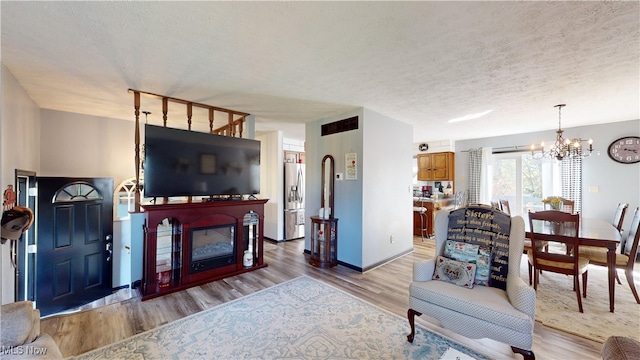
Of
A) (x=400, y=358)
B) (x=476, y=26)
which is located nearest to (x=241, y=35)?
(x=476, y=26)

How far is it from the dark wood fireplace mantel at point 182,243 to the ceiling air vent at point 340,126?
5.90ft

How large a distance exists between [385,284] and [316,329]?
53.6 inches

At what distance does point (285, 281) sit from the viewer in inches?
131

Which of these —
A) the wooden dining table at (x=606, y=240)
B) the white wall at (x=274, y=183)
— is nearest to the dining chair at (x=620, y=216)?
the wooden dining table at (x=606, y=240)

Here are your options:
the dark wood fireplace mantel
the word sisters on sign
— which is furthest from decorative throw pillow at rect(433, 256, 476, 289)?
the dark wood fireplace mantel

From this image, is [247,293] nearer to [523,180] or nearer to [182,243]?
[182,243]

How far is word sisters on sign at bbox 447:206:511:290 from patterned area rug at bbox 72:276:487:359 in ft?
2.33

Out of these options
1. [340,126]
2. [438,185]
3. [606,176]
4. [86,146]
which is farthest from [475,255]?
[86,146]

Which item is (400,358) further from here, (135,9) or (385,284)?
(135,9)

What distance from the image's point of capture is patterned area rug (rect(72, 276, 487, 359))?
1.96m

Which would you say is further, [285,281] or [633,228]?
[285,281]

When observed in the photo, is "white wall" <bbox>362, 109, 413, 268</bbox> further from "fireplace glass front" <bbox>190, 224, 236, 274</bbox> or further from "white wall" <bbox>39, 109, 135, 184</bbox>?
"white wall" <bbox>39, 109, 135, 184</bbox>

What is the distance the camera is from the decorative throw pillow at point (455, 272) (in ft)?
6.81

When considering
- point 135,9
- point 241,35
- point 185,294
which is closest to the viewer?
point 135,9
